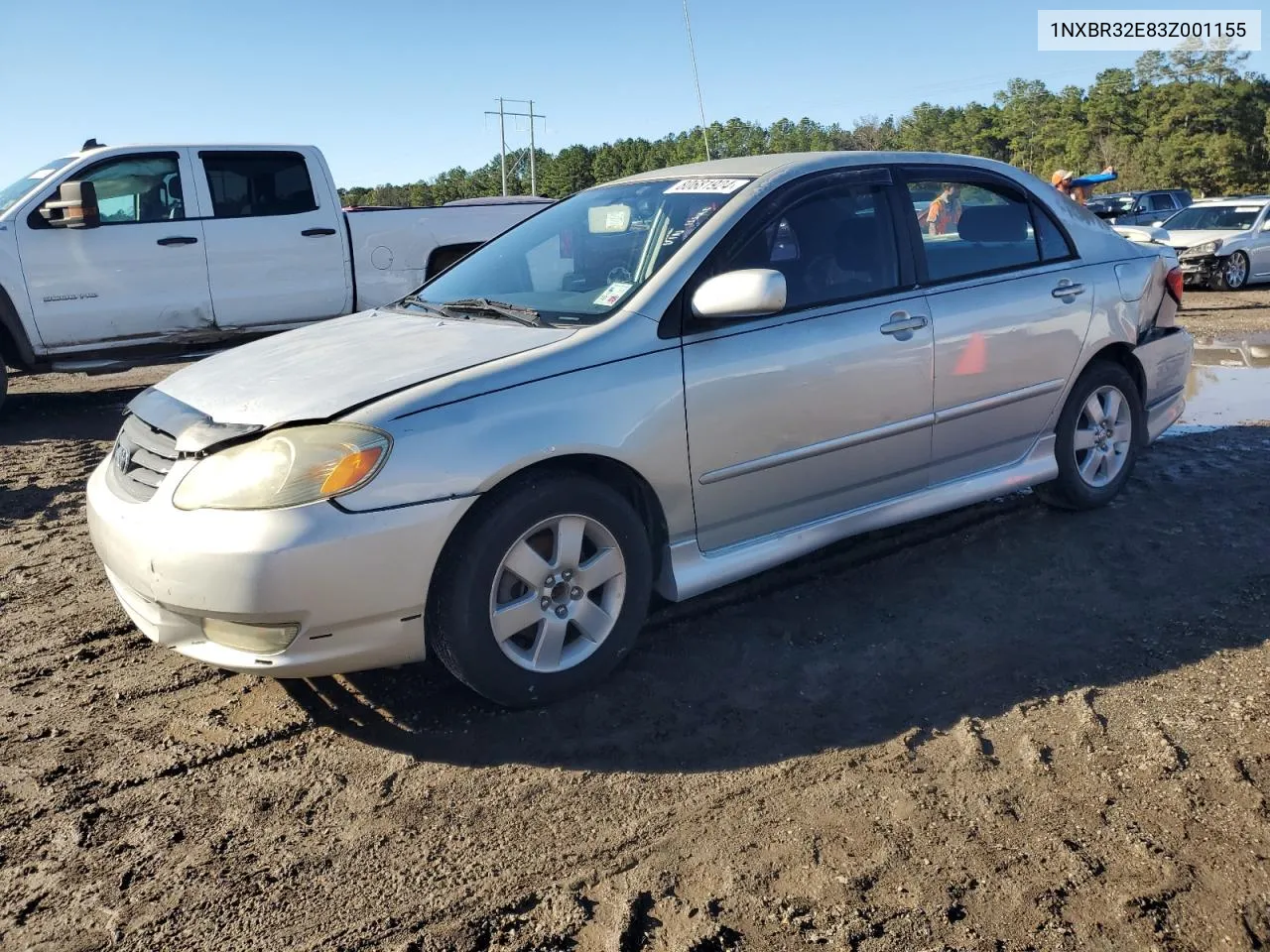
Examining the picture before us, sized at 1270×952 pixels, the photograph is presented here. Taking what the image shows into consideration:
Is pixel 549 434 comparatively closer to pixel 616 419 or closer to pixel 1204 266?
pixel 616 419

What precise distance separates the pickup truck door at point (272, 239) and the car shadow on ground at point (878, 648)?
5.84 meters

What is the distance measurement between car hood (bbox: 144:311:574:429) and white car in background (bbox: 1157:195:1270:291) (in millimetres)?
15450

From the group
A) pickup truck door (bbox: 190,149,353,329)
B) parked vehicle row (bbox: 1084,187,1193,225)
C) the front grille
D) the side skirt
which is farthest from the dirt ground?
parked vehicle row (bbox: 1084,187,1193,225)

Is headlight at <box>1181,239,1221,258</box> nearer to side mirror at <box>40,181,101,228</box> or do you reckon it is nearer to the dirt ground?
the dirt ground

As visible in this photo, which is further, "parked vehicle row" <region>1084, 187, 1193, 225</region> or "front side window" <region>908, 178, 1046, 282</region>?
"parked vehicle row" <region>1084, 187, 1193, 225</region>

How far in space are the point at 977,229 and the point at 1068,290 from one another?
52 centimetres

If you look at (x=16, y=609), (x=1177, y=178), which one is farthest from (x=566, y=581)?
(x=1177, y=178)

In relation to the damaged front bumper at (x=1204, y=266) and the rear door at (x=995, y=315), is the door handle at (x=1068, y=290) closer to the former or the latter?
the rear door at (x=995, y=315)

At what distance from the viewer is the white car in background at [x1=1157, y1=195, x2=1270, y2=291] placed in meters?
16.3

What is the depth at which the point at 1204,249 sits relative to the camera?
16297 mm

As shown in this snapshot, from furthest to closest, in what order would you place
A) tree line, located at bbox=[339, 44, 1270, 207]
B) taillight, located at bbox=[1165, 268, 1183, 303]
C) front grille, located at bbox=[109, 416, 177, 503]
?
tree line, located at bbox=[339, 44, 1270, 207] < taillight, located at bbox=[1165, 268, 1183, 303] < front grille, located at bbox=[109, 416, 177, 503]

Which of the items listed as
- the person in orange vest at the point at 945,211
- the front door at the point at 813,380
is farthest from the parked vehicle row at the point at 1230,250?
the front door at the point at 813,380

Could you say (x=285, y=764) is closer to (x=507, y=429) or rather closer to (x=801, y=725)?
(x=507, y=429)

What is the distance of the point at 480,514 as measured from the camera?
118 inches
